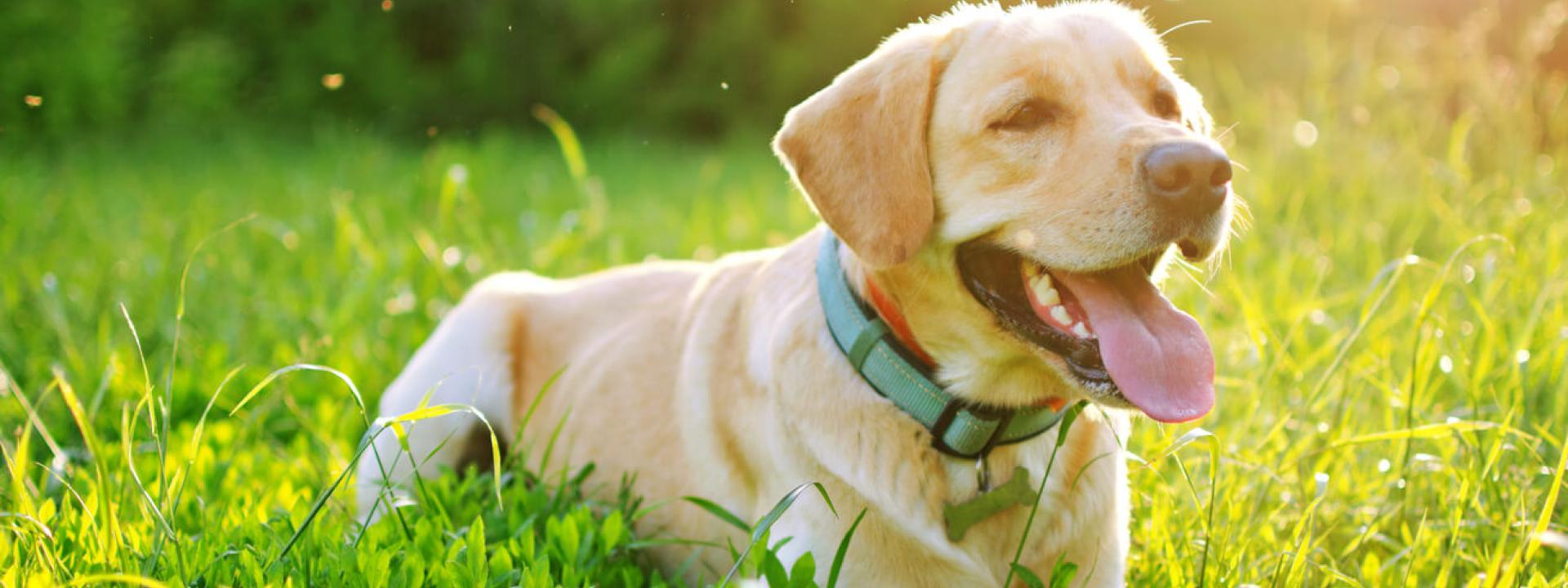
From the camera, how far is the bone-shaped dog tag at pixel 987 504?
2.41m

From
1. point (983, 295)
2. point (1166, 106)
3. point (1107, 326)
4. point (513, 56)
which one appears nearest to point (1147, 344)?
point (1107, 326)

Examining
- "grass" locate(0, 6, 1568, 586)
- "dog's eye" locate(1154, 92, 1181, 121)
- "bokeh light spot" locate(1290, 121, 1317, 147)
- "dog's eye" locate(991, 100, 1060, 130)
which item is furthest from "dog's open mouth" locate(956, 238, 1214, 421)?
"bokeh light spot" locate(1290, 121, 1317, 147)

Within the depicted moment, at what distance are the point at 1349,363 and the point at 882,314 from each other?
1.66 metres

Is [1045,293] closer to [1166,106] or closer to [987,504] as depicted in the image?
[987,504]

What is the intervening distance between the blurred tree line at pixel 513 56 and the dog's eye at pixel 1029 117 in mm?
8799

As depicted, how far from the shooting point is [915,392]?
7.97ft

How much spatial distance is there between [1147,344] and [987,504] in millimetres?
412

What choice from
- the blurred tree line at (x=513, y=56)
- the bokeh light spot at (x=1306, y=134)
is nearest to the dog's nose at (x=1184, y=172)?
the bokeh light spot at (x=1306, y=134)

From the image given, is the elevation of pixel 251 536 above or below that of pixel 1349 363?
above

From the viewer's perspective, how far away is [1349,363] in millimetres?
3498

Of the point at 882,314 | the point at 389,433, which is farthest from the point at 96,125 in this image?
the point at 882,314

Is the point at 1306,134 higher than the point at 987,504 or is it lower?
lower

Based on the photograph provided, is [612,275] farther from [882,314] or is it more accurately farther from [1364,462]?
[1364,462]

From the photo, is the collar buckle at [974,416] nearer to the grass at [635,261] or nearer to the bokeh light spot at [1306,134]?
the grass at [635,261]
